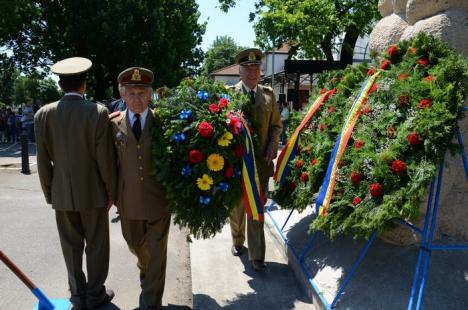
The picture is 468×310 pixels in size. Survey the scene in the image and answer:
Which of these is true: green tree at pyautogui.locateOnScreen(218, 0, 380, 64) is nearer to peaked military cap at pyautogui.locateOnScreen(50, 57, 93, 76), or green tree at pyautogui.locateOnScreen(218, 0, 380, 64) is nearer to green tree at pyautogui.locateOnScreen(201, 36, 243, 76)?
peaked military cap at pyautogui.locateOnScreen(50, 57, 93, 76)

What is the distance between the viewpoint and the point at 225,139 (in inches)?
136

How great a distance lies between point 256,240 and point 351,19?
14395 millimetres

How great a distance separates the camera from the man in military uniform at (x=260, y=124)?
4402 mm

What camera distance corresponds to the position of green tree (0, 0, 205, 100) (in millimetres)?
20516

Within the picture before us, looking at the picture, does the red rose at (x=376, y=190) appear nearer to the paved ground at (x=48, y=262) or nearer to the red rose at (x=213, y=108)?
the red rose at (x=213, y=108)

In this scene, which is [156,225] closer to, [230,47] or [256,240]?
[256,240]

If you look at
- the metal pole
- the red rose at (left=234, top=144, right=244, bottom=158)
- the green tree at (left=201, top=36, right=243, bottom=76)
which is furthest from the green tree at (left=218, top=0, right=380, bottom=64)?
the green tree at (left=201, top=36, right=243, bottom=76)

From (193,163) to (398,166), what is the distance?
1546 mm

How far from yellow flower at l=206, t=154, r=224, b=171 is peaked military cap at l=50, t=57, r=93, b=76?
1.29m

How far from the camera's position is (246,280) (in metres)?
4.32

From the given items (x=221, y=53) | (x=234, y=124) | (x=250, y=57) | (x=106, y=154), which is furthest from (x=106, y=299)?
(x=221, y=53)

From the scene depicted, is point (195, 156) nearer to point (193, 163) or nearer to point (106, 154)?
point (193, 163)

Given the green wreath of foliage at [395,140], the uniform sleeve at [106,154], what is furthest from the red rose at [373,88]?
the uniform sleeve at [106,154]

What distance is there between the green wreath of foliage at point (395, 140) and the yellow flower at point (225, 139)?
3.32 ft
